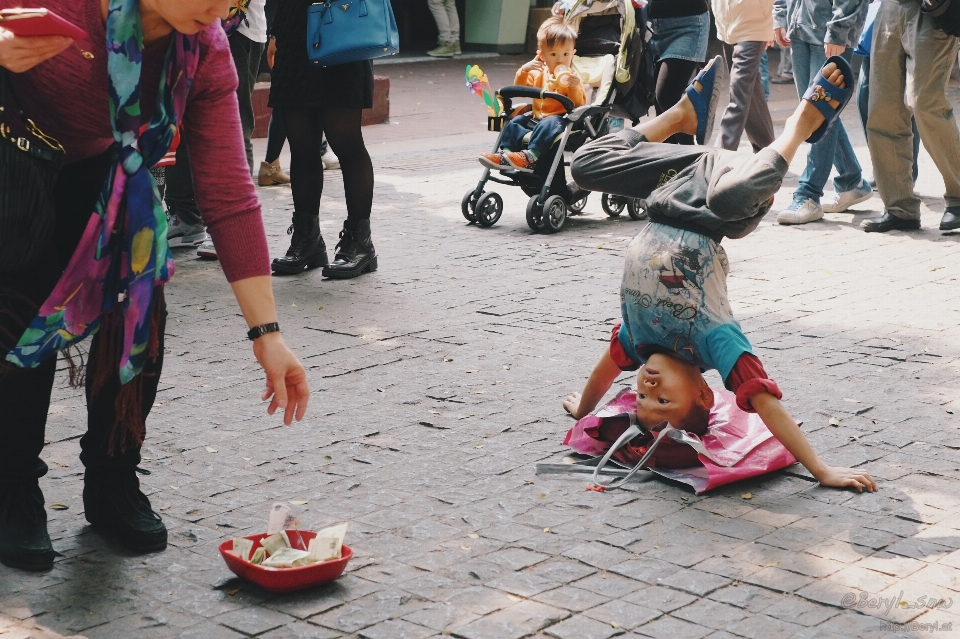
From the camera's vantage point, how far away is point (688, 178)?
4.05 metres

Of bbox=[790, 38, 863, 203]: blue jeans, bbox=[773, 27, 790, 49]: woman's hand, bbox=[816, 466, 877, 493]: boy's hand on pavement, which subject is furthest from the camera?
bbox=[773, 27, 790, 49]: woman's hand

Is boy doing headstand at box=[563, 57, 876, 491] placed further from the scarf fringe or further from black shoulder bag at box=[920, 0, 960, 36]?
black shoulder bag at box=[920, 0, 960, 36]

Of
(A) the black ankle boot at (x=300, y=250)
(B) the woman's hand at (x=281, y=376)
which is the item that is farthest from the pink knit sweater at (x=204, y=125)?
(A) the black ankle boot at (x=300, y=250)

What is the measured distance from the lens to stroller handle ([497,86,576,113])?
820 cm

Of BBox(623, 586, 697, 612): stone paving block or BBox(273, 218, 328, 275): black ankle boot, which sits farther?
BBox(273, 218, 328, 275): black ankle boot

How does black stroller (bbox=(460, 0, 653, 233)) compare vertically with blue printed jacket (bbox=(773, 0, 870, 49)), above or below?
below

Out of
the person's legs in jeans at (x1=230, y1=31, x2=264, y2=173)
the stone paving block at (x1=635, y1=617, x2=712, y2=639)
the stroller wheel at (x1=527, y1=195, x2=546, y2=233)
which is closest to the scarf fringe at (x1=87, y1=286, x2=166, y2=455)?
the stone paving block at (x1=635, y1=617, x2=712, y2=639)

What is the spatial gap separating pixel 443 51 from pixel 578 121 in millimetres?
11996

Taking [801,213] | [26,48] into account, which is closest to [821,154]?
[801,213]

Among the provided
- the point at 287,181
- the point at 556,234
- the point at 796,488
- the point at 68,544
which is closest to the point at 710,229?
the point at 796,488

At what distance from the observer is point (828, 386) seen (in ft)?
16.1

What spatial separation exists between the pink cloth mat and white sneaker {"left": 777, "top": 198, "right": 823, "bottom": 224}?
4.24 m

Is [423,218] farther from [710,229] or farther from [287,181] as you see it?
[710,229]

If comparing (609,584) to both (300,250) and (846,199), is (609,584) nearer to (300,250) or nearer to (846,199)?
(300,250)
